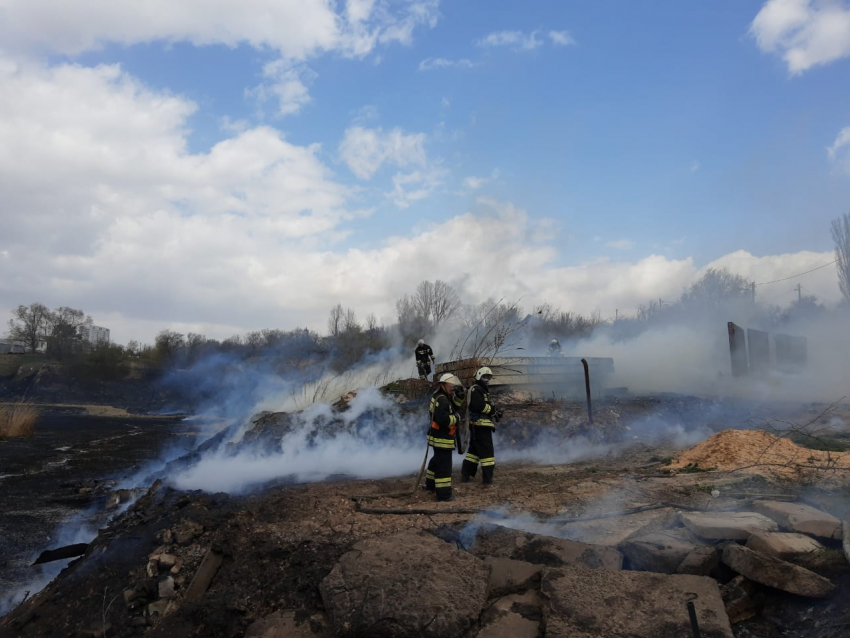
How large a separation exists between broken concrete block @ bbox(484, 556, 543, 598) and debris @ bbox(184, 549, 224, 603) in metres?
2.70

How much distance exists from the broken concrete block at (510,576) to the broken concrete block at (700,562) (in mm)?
1058

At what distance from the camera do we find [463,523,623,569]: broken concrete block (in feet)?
14.0

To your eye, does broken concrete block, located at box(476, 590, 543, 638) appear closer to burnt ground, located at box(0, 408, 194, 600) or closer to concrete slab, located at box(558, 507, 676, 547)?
concrete slab, located at box(558, 507, 676, 547)

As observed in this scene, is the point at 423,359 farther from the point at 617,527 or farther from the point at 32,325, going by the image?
the point at 32,325

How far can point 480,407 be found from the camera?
26.1 feet

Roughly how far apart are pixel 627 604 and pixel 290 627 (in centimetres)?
243

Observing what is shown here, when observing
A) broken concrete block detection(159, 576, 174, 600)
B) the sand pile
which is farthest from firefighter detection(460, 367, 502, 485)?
broken concrete block detection(159, 576, 174, 600)

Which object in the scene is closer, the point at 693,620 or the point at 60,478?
the point at 693,620

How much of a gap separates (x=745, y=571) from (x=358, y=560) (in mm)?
2871

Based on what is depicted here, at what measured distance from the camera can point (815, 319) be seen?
3222 centimetres

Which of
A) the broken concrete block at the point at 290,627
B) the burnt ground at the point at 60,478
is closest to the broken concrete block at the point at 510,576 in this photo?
the broken concrete block at the point at 290,627

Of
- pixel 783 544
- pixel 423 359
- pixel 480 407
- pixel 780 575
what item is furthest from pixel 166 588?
pixel 423 359

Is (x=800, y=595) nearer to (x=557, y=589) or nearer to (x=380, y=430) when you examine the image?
(x=557, y=589)

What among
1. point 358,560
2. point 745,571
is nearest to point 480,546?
point 358,560
